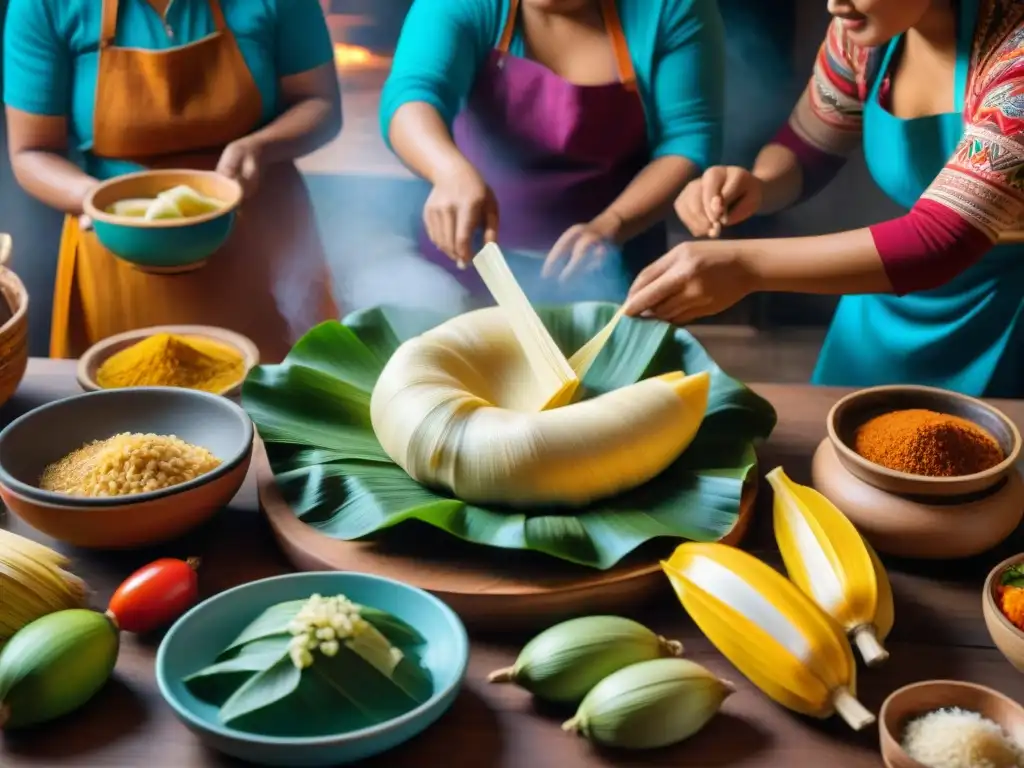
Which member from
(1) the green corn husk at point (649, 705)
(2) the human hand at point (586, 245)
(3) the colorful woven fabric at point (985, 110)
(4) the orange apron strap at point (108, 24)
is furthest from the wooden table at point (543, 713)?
(4) the orange apron strap at point (108, 24)

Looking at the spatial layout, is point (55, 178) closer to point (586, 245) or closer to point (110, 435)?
point (110, 435)

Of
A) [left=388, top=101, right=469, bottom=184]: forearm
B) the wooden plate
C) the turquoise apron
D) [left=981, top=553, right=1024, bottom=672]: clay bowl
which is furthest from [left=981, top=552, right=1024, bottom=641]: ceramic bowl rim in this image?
[left=388, top=101, right=469, bottom=184]: forearm

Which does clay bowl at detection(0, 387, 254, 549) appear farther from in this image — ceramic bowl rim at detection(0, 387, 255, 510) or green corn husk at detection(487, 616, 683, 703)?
green corn husk at detection(487, 616, 683, 703)

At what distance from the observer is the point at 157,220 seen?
1382mm

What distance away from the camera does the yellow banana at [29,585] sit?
846 mm

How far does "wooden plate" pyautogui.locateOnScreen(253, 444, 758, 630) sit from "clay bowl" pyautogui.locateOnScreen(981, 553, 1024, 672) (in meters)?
0.22

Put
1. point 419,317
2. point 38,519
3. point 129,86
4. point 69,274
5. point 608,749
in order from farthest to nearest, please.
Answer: point 69,274, point 129,86, point 419,317, point 38,519, point 608,749

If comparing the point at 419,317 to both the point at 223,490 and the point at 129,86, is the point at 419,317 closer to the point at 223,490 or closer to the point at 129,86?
the point at 223,490

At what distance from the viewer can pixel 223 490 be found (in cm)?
97

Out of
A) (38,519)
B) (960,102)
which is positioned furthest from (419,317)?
(960,102)

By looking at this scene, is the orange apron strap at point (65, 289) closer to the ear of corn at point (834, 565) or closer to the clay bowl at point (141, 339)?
the clay bowl at point (141, 339)

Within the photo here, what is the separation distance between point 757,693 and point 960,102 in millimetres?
852

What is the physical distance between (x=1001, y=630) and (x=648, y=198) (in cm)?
85

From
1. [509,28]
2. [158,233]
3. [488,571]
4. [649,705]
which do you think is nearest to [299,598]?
[488,571]
